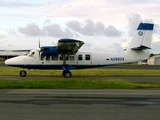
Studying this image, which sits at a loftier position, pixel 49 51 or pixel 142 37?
pixel 142 37

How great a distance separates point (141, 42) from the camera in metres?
32.8

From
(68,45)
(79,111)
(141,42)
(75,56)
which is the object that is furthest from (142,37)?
(79,111)

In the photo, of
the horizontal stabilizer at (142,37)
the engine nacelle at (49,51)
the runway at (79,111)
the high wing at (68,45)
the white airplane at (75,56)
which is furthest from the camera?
the horizontal stabilizer at (142,37)

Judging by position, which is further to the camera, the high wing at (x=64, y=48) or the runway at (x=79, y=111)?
the high wing at (x=64, y=48)

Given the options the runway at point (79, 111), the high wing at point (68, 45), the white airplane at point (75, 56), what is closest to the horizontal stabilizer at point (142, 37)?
the white airplane at point (75, 56)

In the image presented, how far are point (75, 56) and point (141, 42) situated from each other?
21.7ft

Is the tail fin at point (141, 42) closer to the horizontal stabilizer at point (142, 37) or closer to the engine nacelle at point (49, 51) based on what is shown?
the horizontal stabilizer at point (142, 37)

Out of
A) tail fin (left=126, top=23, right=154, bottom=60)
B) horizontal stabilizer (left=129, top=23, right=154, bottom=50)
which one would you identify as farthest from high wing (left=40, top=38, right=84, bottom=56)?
horizontal stabilizer (left=129, top=23, right=154, bottom=50)

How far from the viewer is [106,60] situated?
32.2 meters

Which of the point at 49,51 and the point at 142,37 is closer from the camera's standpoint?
the point at 49,51

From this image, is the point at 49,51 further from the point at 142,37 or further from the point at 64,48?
the point at 142,37

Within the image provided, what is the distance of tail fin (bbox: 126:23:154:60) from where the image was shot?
32.6 meters

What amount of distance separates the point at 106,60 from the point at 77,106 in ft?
70.7

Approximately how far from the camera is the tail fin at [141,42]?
1284 inches
